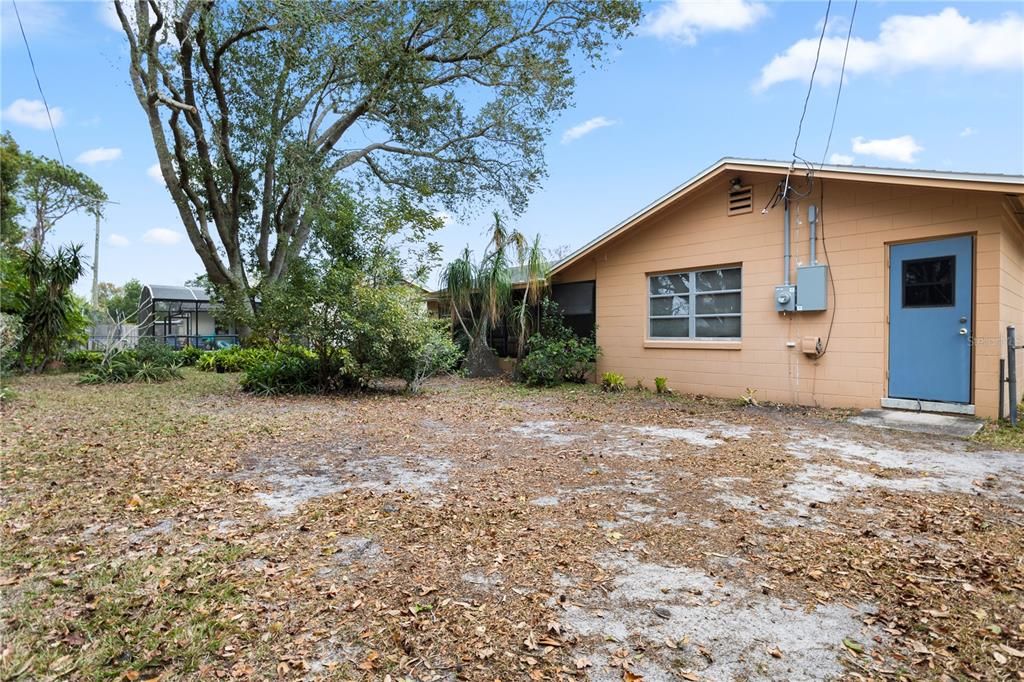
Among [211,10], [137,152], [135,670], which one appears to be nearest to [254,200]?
[137,152]

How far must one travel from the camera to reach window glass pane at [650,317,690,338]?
9.16 meters

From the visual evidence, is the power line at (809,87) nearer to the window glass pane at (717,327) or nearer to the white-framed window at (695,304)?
the white-framed window at (695,304)

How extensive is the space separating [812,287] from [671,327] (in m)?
2.47

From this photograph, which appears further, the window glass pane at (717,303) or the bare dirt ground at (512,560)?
the window glass pane at (717,303)

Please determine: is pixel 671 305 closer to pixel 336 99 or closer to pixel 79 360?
pixel 336 99

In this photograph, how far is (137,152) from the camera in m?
13.1

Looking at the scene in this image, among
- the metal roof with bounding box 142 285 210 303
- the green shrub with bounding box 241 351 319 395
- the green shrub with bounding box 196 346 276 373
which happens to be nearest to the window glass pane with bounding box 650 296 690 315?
the green shrub with bounding box 241 351 319 395

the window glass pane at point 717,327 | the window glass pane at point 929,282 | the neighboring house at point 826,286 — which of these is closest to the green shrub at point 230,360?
the neighboring house at point 826,286

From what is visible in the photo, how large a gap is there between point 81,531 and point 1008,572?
193 inches

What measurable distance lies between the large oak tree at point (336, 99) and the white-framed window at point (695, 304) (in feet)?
22.6

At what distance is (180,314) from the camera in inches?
876

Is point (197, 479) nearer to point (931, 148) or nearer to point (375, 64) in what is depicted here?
point (375, 64)

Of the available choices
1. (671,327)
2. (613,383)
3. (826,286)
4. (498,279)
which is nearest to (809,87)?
(826,286)

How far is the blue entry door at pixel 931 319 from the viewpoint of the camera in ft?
20.6
